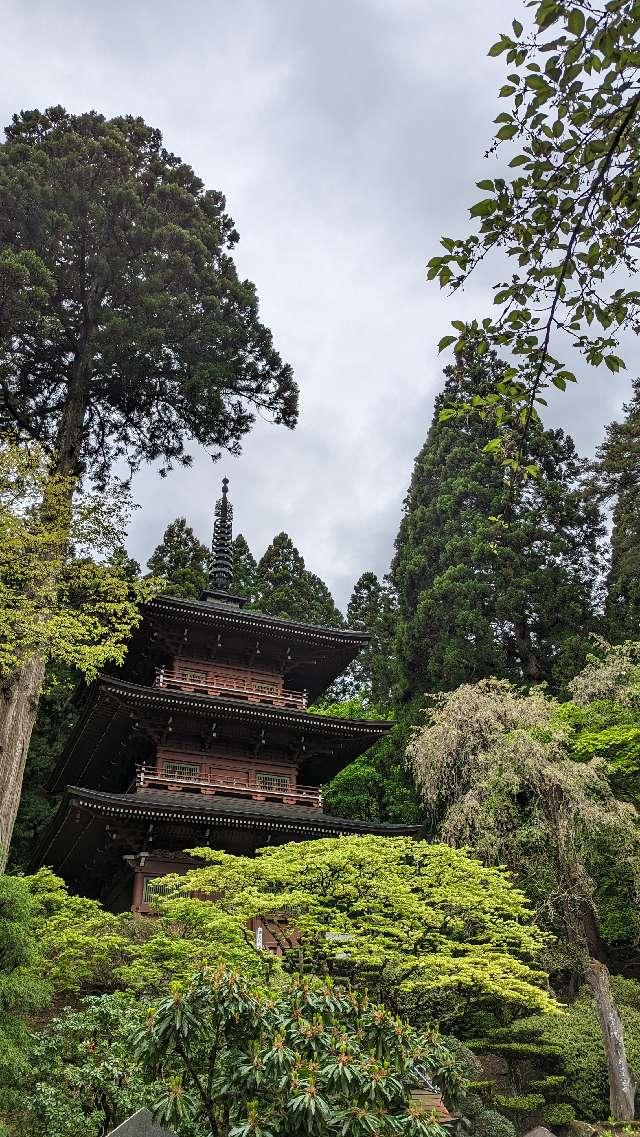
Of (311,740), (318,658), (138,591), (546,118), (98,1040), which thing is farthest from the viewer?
(318,658)

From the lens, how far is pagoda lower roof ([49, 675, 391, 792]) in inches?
703

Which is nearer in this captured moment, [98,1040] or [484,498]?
[98,1040]

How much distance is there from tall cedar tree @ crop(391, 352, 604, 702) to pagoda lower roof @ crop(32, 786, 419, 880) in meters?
10.0

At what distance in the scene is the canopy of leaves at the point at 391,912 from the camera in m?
11.5

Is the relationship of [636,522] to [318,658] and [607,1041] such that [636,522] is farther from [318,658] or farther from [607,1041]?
[607,1041]

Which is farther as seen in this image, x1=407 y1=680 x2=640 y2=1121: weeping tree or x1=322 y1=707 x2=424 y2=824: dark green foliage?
x1=322 y1=707 x2=424 y2=824: dark green foliage

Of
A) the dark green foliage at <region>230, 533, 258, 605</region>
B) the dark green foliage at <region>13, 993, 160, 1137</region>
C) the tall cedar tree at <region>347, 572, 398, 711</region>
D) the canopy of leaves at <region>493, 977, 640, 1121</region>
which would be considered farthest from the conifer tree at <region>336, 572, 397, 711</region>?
the dark green foliage at <region>13, 993, 160, 1137</region>

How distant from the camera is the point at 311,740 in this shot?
2042cm

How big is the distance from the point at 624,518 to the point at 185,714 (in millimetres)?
16213

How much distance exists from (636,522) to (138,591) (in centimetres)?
1788

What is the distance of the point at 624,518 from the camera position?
1075 inches

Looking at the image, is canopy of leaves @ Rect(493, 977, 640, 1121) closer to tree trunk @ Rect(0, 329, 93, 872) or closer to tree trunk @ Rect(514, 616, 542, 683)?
tree trunk @ Rect(0, 329, 93, 872)

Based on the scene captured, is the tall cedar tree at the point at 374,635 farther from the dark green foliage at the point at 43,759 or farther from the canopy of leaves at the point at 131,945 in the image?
the canopy of leaves at the point at 131,945

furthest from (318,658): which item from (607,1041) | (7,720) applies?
(607,1041)
